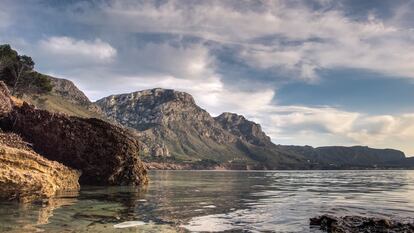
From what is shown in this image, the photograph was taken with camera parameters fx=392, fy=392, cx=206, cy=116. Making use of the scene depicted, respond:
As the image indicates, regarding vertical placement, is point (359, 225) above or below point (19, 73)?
below

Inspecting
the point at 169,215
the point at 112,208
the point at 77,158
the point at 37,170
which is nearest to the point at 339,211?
the point at 169,215

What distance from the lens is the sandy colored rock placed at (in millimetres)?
28109

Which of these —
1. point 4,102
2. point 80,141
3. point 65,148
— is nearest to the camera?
point 4,102

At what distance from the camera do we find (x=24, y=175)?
29.5 m

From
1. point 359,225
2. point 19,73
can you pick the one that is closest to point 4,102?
point 19,73

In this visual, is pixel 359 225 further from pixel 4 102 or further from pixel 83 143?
pixel 4 102

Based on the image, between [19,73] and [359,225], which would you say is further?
[19,73]

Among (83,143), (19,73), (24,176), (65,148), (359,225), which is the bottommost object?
(359,225)

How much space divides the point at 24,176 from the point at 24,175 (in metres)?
0.11

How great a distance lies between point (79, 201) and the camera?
103 ft

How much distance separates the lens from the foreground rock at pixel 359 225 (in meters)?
19.0

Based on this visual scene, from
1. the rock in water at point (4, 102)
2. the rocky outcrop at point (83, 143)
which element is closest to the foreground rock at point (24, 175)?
the rock in water at point (4, 102)

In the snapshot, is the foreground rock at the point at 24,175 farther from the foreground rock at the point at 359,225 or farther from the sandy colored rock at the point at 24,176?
the foreground rock at the point at 359,225

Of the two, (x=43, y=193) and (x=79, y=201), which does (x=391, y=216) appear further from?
(x=43, y=193)
